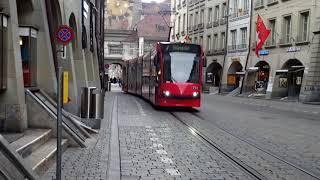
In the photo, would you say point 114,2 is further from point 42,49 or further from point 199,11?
point 42,49

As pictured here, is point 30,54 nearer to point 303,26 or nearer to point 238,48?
point 303,26

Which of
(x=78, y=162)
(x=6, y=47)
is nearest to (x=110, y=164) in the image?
(x=78, y=162)

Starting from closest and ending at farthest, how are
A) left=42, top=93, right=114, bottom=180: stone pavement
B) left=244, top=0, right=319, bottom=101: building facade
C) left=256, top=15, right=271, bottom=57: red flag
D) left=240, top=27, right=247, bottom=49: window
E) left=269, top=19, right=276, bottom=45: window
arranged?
left=42, top=93, right=114, bottom=180: stone pavement → left=244, top=0, right=319, bottom=101: building facade → left=256, top=15, right=271, bottom=57: red flag → left=269, top=19, right=276, bottom=45: window → left=240, top=27, right=247, bottom=49: window

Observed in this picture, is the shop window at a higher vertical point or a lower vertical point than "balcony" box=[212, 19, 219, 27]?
lower

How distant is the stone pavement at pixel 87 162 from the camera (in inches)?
304

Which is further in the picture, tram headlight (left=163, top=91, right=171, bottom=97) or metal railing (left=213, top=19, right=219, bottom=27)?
metal railing (left=213, top=19, right=219, bottom=27)

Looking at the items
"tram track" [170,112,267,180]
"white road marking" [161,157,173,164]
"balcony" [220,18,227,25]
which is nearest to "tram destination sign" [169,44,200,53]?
"tram track" [170,112,267,180]

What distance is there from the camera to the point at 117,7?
98.0m

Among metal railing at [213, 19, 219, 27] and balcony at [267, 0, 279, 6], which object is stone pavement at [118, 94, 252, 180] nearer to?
balcony at [267, 0, 279, 6]

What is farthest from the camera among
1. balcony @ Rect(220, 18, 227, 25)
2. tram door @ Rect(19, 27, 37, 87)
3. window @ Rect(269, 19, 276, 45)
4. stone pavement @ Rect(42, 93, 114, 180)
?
balcony @ Rect(220, 18, 227, 25)

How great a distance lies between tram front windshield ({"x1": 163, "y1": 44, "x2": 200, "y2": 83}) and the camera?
70.5 ft

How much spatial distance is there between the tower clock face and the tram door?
84.8 m

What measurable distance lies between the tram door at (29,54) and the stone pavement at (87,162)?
2353 mm

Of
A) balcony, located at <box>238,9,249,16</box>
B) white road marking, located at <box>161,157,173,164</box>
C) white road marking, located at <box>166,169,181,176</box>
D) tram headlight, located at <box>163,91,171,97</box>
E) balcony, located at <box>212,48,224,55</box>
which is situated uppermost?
balcony, located at <box>238,9,249,16</box>
